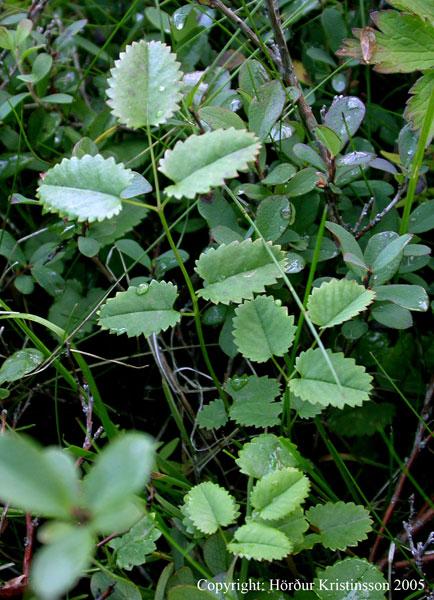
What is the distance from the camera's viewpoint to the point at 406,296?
114cm

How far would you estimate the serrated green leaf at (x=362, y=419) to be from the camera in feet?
4.42

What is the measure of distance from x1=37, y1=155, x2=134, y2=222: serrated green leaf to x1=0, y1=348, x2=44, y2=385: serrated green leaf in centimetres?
35

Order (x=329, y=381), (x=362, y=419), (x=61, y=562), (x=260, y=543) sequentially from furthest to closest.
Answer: (x=362, y=419), (x=329, y=381), (x=260, y=543), (x=61, y=562)

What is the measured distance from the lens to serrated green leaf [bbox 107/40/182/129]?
3.35ft

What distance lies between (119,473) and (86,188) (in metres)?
0.55

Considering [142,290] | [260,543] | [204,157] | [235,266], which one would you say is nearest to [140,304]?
[142,290]

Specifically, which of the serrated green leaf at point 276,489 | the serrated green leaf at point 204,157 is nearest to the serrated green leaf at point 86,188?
the serrated green leaf at point 204,157

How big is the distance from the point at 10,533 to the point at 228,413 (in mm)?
512

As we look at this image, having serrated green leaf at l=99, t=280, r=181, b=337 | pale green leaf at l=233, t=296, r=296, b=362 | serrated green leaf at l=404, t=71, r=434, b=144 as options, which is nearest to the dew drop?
serrated green leaf at l=99, t=280, r=181, b=337

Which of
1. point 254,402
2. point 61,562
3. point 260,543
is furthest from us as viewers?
point 254,402

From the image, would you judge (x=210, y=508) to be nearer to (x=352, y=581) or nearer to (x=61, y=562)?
(x=352, y=581)

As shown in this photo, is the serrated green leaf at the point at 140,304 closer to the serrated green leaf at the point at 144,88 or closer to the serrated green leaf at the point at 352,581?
the serrated green leaf at the point at 144,88

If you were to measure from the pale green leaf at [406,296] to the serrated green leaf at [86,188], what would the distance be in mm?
482

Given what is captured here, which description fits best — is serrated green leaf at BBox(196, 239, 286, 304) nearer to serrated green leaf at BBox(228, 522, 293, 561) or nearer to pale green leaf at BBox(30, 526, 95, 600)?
serrated green leaf at BBox(228, 522, 293, 561)
